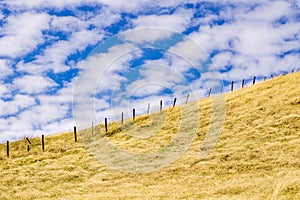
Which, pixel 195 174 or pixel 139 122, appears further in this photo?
pixel 139 122

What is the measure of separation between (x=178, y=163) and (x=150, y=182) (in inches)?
222

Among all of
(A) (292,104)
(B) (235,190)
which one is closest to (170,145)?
(A) (292,104)

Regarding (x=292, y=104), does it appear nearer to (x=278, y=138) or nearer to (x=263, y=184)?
(x=278, y=138)

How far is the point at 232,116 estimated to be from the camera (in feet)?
192

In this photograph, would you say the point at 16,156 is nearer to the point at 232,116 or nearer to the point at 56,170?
the point at 56,170

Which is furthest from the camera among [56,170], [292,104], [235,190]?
[292,104]

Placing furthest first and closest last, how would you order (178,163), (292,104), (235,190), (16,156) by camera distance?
(16,156) → (292,104) → (178,163) → (235,190)

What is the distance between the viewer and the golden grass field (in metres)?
34.4

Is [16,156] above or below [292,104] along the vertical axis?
below

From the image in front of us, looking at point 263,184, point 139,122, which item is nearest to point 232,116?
point 139,122

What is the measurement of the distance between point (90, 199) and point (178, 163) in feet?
38.8

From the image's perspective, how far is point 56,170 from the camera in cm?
4941

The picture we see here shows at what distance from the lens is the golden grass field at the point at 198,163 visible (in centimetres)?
3438

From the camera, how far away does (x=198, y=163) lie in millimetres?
43094
